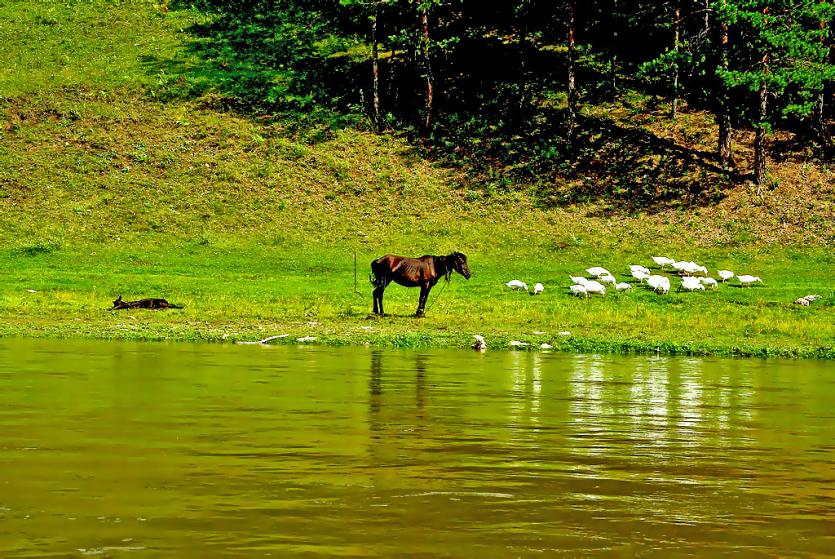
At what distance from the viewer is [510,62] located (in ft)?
285

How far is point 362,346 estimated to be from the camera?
27859mm

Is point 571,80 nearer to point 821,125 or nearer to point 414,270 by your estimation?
point 821,125

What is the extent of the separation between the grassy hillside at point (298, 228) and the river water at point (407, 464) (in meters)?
9.43

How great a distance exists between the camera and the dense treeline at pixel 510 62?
6694 centimetres

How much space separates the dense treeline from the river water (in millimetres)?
49310

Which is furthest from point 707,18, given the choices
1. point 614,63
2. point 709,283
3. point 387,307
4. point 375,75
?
point 387,307

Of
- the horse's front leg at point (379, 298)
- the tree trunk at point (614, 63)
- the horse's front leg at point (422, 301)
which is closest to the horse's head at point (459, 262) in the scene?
the horse's front leg at point (422, 301)

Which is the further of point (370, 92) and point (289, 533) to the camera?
point (370, 92)

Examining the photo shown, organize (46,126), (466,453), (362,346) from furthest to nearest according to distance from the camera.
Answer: (46,126) → (362,346) → (466,453)

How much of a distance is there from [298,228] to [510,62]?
2904 centimetres

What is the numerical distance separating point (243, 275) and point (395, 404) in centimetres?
3809

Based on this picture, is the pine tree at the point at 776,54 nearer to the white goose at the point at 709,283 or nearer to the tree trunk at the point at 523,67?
the tree trunk at the point at 523,67

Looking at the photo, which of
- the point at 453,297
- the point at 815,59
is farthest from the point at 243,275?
the point at 815,59

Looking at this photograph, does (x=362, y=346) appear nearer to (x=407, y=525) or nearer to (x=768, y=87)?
(x=407, y=525)
